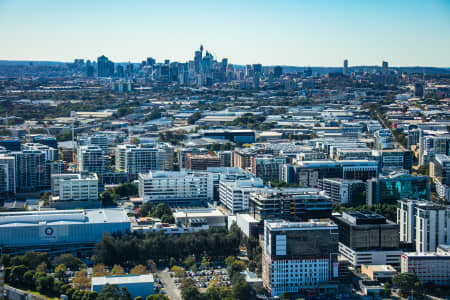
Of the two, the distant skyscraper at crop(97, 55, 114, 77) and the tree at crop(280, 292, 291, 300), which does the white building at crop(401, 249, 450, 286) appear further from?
the distant skyscraper at crop(97, 55, 114, 77)

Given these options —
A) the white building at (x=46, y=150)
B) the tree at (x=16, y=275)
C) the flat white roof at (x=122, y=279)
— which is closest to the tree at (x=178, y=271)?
the flat white roof at (x=122, y=279)

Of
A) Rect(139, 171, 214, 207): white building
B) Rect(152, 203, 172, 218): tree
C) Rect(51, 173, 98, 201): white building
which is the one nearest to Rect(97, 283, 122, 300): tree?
Rect(152, 203, 172, 218): tree

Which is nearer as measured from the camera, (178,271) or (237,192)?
(178,271)

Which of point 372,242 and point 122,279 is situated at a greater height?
point 372,242

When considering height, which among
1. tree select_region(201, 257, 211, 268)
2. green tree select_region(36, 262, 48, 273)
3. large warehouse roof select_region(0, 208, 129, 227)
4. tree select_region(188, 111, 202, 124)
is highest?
tree select_region(188, 111, 202, 124)

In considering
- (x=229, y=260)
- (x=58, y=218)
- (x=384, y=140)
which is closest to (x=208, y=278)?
(x=229, y=260)

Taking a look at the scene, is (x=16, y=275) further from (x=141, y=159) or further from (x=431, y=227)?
(x=141, y=159)
